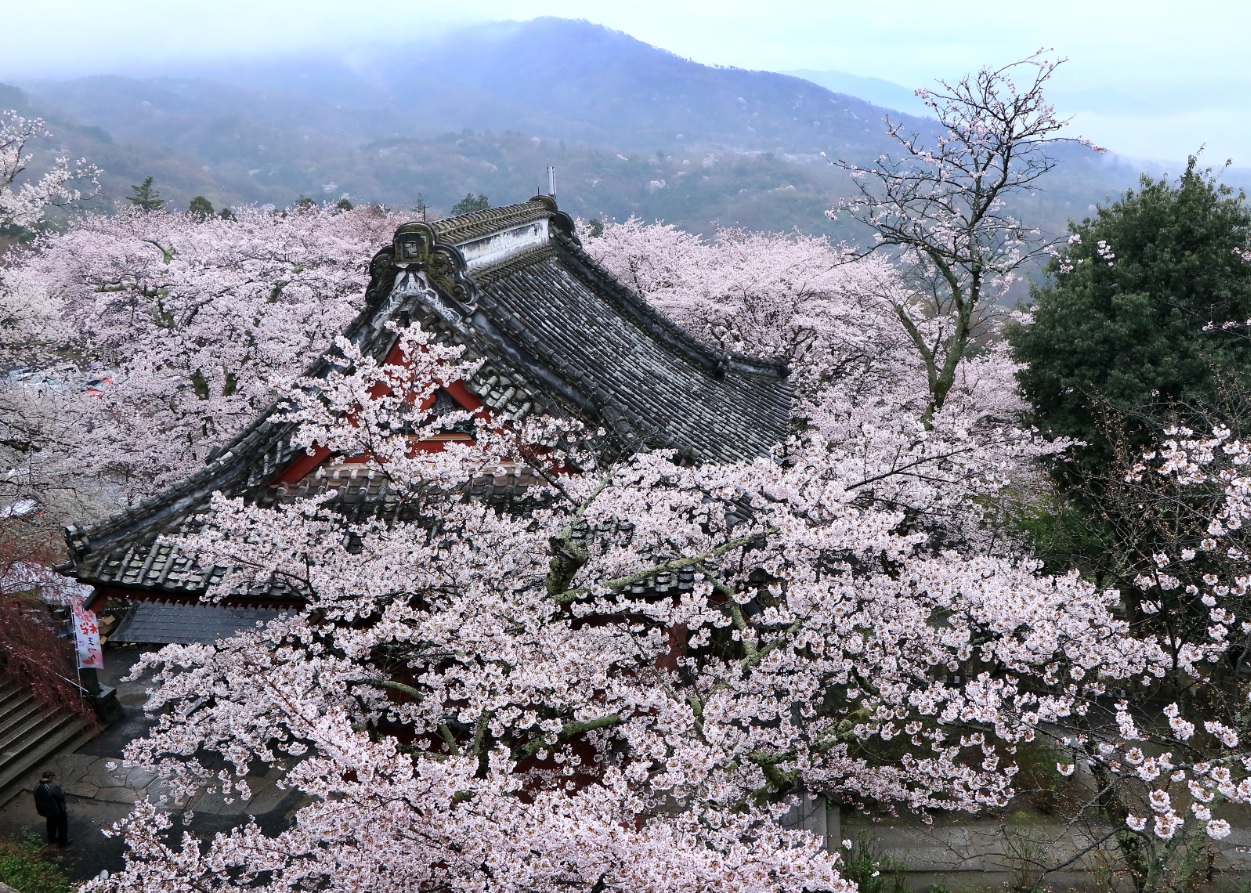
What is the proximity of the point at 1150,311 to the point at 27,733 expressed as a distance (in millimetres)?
23098

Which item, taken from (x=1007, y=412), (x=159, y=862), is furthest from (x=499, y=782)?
(x=1007, y=412)

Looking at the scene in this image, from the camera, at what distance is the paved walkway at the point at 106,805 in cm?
1240

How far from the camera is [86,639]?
15.1 m

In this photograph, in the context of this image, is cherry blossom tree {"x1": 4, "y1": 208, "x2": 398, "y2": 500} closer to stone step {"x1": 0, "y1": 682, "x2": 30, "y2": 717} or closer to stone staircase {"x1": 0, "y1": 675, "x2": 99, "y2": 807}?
stone step {"x1": 0, "y1": 682, "x2": 30, "y2": 717}

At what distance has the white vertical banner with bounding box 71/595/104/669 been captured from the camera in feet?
48.7

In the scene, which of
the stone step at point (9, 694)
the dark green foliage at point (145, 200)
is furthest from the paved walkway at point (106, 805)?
the dark green foliage at point (145, 200)

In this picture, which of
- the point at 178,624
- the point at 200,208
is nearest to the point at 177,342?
the point at 178,624

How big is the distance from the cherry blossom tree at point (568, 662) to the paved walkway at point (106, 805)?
4826mm

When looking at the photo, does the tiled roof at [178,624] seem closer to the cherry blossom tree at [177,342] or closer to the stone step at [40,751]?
the stone step at [40,751]

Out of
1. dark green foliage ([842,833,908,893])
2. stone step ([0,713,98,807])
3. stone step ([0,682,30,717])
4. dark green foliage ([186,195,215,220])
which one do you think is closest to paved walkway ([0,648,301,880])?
stone step ([0,713,98,807])

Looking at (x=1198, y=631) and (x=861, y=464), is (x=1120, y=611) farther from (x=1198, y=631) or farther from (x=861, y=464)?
(x=861, y=464)

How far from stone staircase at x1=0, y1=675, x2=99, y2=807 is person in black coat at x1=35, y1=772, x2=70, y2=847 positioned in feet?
6.65

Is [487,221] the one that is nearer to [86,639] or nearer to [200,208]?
[86,639]

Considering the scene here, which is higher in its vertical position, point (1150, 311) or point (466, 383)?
point (1150, 311)
